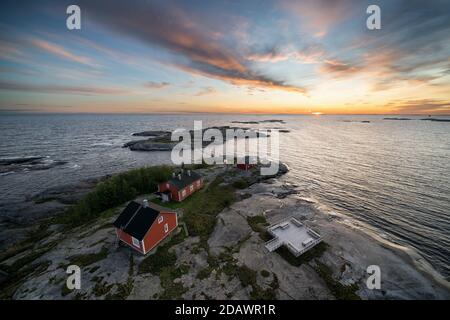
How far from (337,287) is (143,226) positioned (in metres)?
20.6

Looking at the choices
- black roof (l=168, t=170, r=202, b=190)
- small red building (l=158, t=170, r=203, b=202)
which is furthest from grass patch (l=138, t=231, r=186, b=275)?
black roof (l=168, t=170, r=202, b=190)

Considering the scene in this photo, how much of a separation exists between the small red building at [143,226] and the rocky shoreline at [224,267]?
1.13 m

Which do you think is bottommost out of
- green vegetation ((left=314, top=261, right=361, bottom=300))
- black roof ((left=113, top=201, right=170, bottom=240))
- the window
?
green vegetation ((left=314, top=261, right=361, bottom=300))

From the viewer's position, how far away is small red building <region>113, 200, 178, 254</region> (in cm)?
2078

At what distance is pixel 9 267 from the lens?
70.6 feet

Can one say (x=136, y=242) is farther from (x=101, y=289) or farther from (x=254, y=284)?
(x=254, y=284)

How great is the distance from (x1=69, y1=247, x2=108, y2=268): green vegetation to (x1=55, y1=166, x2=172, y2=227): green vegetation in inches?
460

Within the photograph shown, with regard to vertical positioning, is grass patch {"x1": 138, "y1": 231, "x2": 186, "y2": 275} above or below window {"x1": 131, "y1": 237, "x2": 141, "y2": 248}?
below

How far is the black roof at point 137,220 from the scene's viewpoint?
20922mm

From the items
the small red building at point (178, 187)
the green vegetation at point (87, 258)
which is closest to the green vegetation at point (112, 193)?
the small red building at point (178, 187)

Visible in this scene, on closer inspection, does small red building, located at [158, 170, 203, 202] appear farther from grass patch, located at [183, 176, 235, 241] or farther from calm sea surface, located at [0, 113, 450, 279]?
calm sea surface, located at [0, 113, 450, 279]

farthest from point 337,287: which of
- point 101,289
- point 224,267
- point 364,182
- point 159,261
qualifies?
point 364,182

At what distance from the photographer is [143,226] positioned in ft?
69.6
